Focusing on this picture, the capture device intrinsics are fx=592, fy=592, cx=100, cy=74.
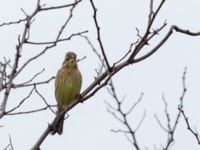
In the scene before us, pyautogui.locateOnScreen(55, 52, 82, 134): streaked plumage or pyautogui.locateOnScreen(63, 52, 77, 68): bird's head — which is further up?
pyautogui.locateOnScreen(63, 52, 77, 68): bird's head

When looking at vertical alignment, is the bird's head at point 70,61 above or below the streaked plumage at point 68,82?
above

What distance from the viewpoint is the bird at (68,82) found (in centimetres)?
836

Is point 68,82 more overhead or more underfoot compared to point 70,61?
more underfoot

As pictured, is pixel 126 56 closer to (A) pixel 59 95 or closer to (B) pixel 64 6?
(B) pixel 64 6

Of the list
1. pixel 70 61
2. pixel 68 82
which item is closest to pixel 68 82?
pixel 68 82

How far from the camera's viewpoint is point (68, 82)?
8.40 m

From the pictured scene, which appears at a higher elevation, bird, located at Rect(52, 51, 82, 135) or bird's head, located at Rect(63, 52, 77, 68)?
bird's head, located at Rect(63, 52, 77, 68)

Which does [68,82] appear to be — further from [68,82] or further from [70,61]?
[70,61]

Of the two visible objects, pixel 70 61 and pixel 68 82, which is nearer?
pixel 68 82

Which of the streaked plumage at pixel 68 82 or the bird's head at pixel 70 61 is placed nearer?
the streaked plumage at pixel 68 82

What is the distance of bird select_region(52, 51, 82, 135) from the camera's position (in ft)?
27.4

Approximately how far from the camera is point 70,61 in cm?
866

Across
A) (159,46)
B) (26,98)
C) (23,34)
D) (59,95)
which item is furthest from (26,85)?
(59,95)

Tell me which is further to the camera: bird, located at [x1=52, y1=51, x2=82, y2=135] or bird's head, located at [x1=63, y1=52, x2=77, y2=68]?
bird's head, located at [x1=63, y1=52, x2=77, y2=68]
